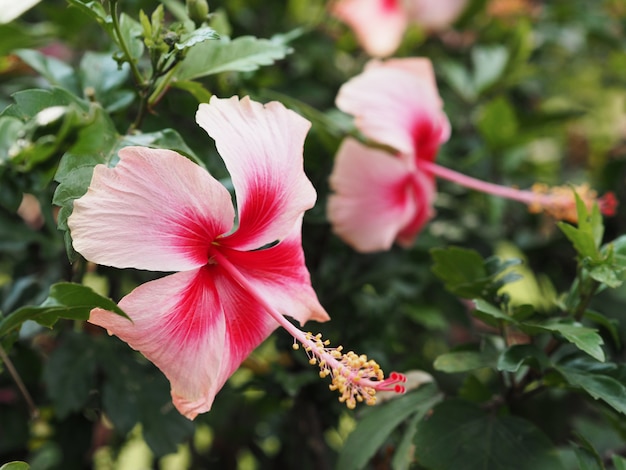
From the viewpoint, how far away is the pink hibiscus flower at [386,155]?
3.16 ft

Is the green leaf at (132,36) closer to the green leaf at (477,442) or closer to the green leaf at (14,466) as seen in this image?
the green leaf at (14,466)

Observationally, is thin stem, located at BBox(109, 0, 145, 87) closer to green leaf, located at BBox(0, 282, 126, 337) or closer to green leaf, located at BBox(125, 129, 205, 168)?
green leaf, located at BBox(125, 129, 205, 168)

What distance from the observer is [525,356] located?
2.52 ft

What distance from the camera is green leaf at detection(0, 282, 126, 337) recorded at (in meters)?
0.61

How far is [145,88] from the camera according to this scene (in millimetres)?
745

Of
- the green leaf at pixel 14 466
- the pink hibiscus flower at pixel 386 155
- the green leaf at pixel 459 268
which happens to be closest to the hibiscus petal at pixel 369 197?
the pink hibiscus flower at pixel 386 155

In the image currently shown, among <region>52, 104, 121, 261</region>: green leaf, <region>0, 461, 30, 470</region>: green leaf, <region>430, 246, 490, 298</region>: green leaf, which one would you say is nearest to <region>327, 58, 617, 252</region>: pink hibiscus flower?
<region>430, 246, 490, 298</region>: green leaf

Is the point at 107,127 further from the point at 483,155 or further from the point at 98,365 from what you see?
the point at 483,155

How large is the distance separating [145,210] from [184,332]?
127 millimetres

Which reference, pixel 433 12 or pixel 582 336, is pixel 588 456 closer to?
pixel 582 336

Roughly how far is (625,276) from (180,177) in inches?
19.0

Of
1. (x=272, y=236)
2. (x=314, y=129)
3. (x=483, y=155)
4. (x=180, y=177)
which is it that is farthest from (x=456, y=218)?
(x=180, y=177)

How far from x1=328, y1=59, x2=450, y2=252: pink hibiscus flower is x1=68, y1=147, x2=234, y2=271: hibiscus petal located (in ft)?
1.14

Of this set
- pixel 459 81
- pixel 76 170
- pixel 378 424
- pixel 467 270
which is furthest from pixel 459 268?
pixel 459 81
